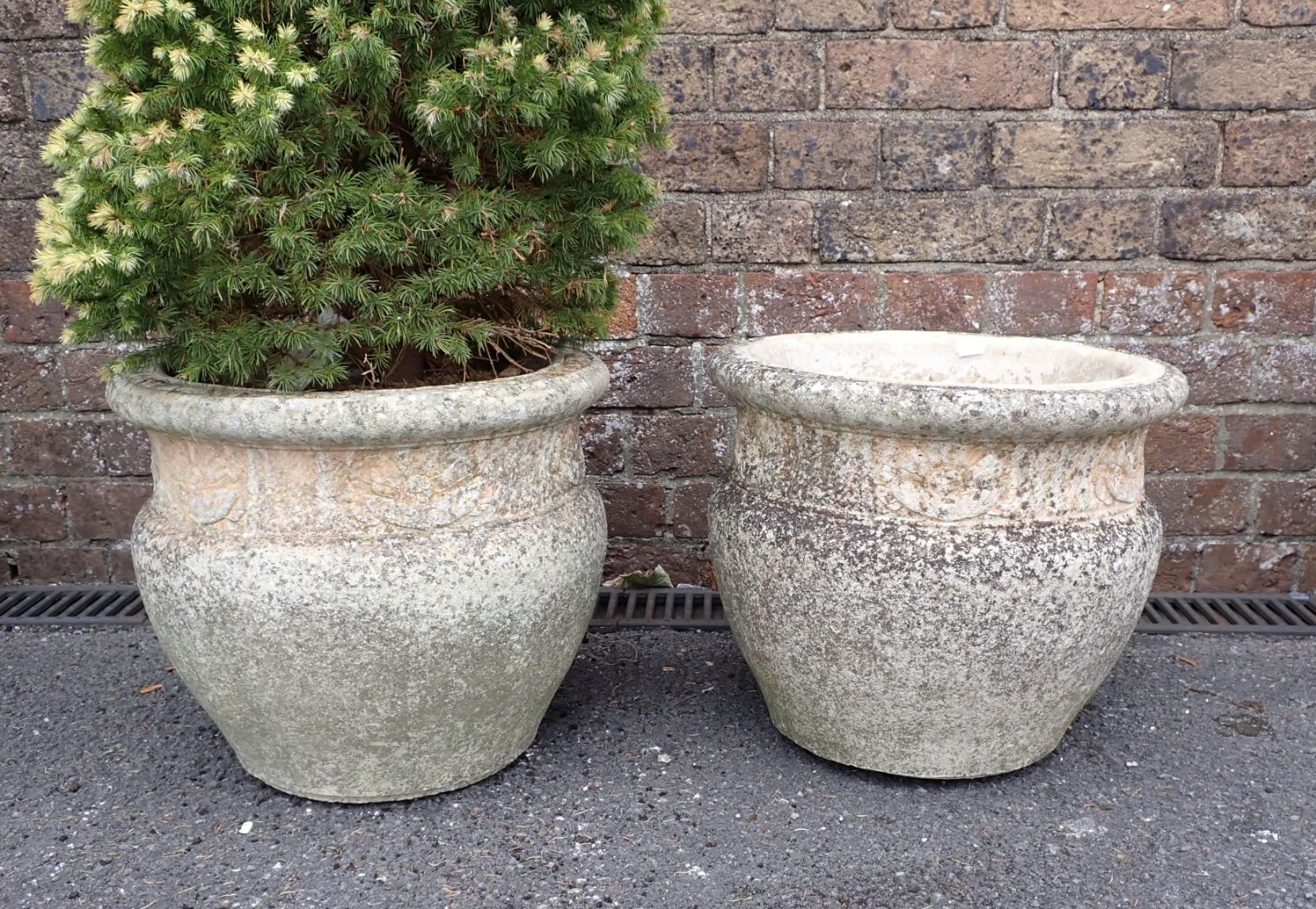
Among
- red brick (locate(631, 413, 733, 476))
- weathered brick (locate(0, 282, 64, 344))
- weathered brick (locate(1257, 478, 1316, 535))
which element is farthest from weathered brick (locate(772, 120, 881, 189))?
weathered brick (locate(0, 282, 64, 344))

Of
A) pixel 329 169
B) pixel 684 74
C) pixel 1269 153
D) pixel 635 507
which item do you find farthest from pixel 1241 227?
pixel 329 169

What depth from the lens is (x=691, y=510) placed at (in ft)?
9.74

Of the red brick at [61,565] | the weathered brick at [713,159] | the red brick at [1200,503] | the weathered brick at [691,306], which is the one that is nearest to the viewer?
the weathered brick at [713,159]

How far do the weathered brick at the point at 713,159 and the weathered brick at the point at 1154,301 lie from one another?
0.96 metres

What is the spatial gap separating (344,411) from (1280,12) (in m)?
2.42

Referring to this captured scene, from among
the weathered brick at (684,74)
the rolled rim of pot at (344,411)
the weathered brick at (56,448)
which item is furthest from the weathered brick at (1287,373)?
the weathered brick at (56,448)

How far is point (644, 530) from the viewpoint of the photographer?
2994 mm

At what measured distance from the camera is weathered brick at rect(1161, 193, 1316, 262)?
2.69 meters

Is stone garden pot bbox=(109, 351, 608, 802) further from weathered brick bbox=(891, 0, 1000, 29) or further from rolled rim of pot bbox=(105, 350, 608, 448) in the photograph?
weathered brick bbox=(891, 0, 1000, 29)

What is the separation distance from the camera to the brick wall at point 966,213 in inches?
103

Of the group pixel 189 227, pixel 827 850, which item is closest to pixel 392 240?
pixel 189 227

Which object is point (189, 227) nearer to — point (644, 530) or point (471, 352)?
point (471, 352)

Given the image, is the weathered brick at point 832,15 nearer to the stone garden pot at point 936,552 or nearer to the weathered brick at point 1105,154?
the weathered brick at point 1105,154

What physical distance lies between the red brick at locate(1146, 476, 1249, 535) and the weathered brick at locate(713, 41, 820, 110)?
1409mm
